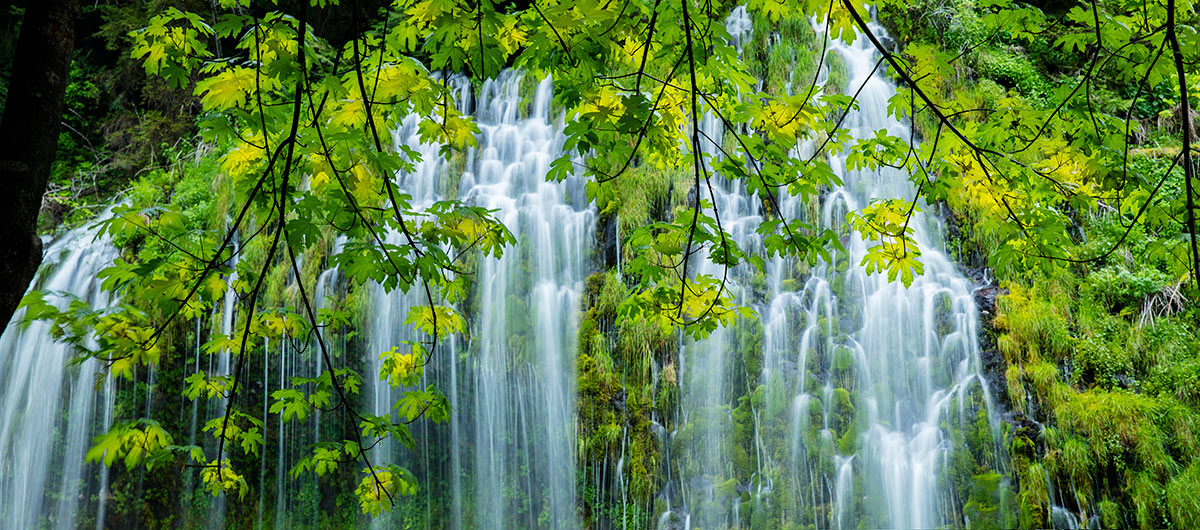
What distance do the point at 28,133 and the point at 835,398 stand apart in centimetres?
611

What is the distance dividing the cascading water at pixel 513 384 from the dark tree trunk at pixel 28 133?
5823 millimetres

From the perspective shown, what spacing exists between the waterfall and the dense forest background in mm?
271

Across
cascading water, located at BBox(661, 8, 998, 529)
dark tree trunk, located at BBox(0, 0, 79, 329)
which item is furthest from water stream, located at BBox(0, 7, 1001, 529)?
dark tree trunk, located at BBox(0, 0, 79, 329)

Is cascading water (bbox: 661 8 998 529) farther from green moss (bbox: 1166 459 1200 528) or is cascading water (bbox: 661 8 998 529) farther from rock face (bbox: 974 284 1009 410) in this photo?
green moss (bbox: 1166 459 1200 528)

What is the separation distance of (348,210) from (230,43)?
12.1m

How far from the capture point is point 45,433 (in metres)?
7.51

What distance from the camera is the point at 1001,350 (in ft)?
20.3

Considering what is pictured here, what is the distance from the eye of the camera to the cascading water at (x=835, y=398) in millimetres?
6039

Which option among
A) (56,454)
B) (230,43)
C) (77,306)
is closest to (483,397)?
(56,454)

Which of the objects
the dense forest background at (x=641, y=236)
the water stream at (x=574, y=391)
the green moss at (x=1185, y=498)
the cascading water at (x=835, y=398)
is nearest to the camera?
the dense forest background at (x=641, y=236)

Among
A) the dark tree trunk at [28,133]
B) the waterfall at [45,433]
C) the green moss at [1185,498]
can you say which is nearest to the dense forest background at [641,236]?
the green moss at [1185,498]

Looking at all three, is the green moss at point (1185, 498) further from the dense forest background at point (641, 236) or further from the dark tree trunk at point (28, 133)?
the dark tree trunk at point (28, 133)

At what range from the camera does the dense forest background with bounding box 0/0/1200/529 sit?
7.77 feet

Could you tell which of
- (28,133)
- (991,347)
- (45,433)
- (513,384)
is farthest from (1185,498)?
(45,433)
